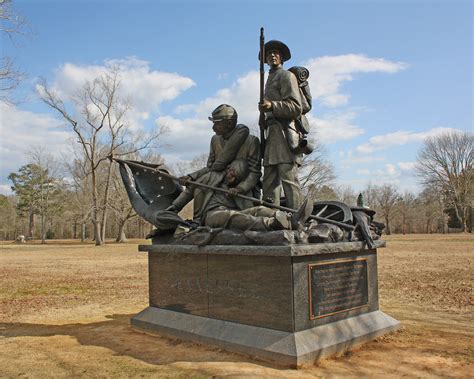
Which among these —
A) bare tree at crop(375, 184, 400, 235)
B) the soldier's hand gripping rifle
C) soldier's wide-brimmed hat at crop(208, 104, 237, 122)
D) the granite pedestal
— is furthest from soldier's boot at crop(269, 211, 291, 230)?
bare tree at crop(375, 184, 400, 235)

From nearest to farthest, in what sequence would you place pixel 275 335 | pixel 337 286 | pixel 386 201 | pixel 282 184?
1. pixel 275 335
2. pixel 337 286
3. pixel 282 184
4. pixel 386 201

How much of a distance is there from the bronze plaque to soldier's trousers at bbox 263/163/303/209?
1.01 m

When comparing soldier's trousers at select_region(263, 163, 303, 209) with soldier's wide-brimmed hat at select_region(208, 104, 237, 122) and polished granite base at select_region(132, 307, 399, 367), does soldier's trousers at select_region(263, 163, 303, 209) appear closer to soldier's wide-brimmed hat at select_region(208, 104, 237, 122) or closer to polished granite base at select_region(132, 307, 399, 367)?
soldier's wide-brimmed hat at select_region(208, 104, 237, 122)

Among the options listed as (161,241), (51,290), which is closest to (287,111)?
(161,241)

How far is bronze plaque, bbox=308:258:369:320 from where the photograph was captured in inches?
190

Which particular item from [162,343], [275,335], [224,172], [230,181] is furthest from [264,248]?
[162,343]

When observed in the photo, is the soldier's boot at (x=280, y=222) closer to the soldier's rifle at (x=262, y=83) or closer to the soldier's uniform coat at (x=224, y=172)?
the soldier's uniform coat at (x=224, y=172)

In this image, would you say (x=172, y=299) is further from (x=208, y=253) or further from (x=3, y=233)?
(x=3, y=233)

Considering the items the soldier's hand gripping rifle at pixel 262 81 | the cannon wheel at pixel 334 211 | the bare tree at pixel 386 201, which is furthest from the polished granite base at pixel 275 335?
the bare tree at pixel 386 201

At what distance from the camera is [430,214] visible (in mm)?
60594

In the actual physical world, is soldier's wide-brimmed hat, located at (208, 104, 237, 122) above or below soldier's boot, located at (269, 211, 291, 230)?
above

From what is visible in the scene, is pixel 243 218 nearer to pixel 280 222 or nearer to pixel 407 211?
pixel 280 222

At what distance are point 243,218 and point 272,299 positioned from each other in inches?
40.2

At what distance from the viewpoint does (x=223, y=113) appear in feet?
19.7
